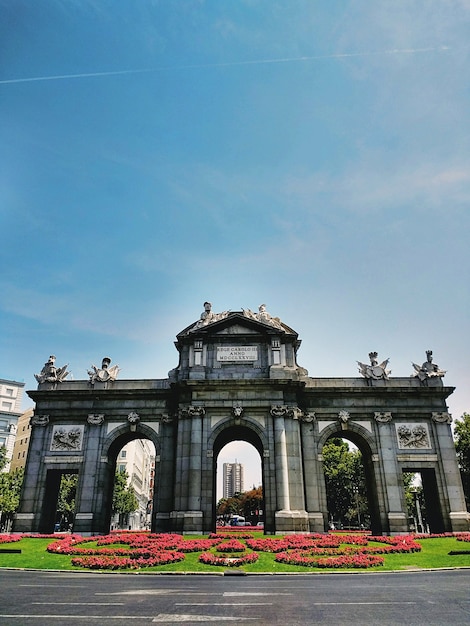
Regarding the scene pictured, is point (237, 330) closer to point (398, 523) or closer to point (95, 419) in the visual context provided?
point (95, 419)

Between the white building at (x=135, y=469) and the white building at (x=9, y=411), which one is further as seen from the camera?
the white building at (x=135, y=469)

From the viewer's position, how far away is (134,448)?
107 meters

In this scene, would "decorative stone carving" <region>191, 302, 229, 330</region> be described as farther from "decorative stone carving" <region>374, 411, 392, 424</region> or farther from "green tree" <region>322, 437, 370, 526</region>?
"green tree" <region>322, 437, 370, 526</region>

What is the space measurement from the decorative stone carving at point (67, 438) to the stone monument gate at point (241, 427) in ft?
0.28

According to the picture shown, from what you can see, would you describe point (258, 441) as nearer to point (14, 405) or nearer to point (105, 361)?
point (105, 361)

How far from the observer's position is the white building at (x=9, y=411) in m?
82.8

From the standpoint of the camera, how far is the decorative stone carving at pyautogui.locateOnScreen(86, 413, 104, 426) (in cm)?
3997

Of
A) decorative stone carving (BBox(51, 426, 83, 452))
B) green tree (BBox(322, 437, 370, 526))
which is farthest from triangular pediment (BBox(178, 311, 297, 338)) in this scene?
green tree (BBox(322, 437, 370, 526))

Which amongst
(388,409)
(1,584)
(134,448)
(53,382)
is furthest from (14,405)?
(1,584)

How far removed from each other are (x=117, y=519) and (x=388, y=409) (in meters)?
77.8

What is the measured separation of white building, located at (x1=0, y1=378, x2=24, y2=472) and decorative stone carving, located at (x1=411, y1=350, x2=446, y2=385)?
71776mm

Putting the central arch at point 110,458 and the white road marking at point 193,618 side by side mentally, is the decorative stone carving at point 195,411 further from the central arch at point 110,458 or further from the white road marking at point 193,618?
the white road marking at point 193,618

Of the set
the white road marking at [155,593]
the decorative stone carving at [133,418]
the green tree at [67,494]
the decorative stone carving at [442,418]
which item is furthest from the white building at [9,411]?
the white road marking at [155,593]

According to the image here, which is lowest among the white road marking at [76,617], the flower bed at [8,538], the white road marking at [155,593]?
the white road marking at [155,593]
